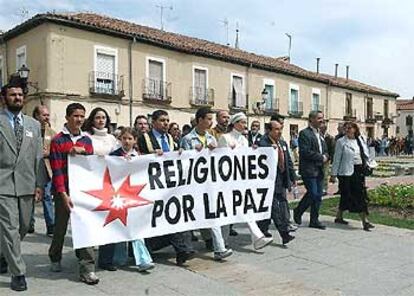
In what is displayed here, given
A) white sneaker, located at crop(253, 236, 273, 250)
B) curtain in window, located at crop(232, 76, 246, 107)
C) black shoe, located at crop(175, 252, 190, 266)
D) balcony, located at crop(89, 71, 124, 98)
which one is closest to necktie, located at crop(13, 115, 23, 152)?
black shoe, located at crop(175, 252, 190, 266)

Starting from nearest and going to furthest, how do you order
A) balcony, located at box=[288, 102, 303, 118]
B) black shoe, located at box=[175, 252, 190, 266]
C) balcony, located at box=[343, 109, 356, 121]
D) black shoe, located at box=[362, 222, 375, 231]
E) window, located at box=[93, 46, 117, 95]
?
black shoe, located at box=[175, 252, 190, 266], black shoe, located at box=[362, 222, 375, 231], window, located at box=[93, 46, 117, 95], balcony, located at box=[288, 102, 303, 118], balcony, located at box=[343, 109, 356, 121]

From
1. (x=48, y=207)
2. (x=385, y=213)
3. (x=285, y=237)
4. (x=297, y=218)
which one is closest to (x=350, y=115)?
(x=385, y=213)

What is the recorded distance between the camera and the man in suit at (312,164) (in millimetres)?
7449

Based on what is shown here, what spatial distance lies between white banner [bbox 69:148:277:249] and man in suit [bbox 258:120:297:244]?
0.49 feet

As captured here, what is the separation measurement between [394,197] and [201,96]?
2096 cm

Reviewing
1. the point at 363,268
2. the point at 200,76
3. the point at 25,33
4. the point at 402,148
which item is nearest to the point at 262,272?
the point at 363,268

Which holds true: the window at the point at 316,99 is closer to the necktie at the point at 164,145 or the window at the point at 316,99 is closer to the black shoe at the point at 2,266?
the necktie at the point at 164,145

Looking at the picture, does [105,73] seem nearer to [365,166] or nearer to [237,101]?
[237,101]

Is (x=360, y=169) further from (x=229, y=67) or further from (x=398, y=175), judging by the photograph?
(x=229, y=67)

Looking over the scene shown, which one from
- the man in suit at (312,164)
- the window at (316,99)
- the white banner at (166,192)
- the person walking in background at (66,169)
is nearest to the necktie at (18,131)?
the person walking in background at (66,169)

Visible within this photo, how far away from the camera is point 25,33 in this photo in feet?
80.1

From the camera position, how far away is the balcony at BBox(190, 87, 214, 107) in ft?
95.1

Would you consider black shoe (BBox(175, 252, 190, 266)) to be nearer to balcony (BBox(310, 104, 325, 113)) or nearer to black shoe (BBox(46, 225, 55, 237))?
black shoe (BBox(46, 225, 55, 237))

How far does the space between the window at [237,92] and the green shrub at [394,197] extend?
22.2 metres
